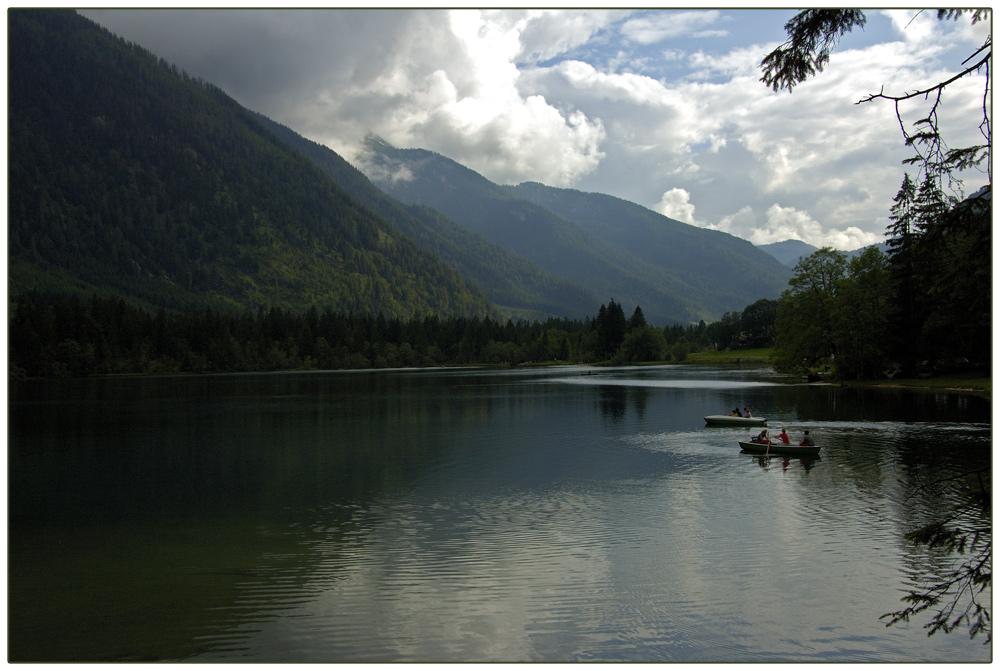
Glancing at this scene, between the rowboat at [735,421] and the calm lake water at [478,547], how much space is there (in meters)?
3.95

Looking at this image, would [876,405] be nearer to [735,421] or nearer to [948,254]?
[735,421]

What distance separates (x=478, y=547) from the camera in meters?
21.0

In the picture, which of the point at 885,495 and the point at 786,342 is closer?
the point at 885,495

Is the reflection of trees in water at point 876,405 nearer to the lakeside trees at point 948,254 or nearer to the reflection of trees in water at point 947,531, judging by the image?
the reflection of trees in water at point 947,531

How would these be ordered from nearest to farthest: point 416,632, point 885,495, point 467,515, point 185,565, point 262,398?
point 416,632
point 185,565
point 467,515
point 885,495
point 262,398

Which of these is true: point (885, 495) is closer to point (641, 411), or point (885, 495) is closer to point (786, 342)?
point (641, 411)

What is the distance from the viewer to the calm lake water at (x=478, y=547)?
14.6 m

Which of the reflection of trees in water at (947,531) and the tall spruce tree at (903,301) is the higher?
the tall spruce tree at (903,301)

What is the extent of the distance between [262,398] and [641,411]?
54441 millimetres

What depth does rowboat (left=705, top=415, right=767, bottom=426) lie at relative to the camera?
50.5 m

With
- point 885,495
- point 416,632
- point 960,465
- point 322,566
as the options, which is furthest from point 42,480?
point 960,465

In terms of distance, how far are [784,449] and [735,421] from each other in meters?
14.0

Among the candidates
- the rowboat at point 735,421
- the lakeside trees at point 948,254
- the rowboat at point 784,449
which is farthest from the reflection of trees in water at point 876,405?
the lakeside trees at point 948,254

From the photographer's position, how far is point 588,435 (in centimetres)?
4900
